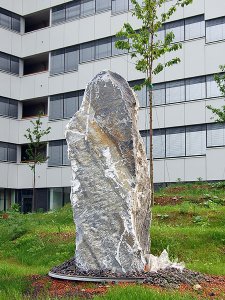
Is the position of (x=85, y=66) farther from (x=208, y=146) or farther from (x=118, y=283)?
(x=118, y=283)

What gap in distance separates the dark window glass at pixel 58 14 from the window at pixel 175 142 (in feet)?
44.1

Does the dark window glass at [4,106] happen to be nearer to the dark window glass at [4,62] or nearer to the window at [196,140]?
the dark window glass at [4,62]

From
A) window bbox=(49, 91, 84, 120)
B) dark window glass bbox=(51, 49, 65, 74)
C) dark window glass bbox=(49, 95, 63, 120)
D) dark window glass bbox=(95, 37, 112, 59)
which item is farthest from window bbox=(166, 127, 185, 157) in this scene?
dark window glass bbox=(51, 49, 65, 74)

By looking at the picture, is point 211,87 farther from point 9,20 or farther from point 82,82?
point 9,20

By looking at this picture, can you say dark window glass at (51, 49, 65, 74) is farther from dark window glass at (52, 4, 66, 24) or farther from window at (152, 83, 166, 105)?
window at (152, 83, 166, 105)

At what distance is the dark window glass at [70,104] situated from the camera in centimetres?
4212

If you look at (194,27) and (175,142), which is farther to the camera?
(175,142)

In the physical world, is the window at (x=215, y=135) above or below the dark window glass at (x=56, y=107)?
below

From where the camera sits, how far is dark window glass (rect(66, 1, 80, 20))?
4231 cm

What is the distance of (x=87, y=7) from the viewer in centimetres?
4169

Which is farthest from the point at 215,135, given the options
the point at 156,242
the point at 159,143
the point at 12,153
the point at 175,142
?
the point at 156,242

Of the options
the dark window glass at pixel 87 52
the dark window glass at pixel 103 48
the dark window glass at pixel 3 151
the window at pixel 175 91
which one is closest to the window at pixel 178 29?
the window at pixel 175 91

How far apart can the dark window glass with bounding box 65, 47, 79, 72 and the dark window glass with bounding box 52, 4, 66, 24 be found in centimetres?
248

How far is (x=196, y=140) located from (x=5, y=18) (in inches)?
762
